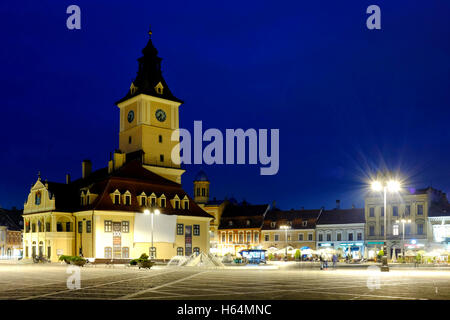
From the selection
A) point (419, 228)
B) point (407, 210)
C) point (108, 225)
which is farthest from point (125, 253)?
point (419, 228)

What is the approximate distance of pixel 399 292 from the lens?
75.3 ft

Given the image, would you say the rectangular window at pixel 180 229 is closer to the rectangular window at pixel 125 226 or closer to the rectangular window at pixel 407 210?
the rectangular window at pixel 125 226

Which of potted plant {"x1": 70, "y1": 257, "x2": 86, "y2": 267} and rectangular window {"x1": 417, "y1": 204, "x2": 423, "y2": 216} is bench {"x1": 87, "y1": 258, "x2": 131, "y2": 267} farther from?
rectangular window {"x1": 417, "y1": 204, "x2": 423, "y2": 216}

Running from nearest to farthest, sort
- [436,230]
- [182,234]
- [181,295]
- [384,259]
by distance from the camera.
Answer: [181,295], [384,259], [182,234], [436,230]

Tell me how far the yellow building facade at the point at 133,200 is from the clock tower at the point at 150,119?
14cm

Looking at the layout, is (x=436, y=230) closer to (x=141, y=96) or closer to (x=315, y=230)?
(x=315, y=230)

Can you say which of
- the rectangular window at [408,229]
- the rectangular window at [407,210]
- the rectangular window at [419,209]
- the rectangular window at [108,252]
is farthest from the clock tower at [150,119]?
the rectangular window at [419,209]

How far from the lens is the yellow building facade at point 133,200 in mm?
66438

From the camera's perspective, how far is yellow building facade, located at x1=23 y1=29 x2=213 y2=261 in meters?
66.4

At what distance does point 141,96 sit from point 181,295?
57657mm

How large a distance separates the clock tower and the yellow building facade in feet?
0.45

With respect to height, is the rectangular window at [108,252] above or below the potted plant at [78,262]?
below

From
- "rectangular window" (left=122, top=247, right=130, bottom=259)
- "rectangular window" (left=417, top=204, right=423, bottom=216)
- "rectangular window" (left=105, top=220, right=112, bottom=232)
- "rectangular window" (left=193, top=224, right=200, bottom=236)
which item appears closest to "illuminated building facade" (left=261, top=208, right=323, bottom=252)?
"rectangular window" (left=417, top=204, right=423, bottom=216)
